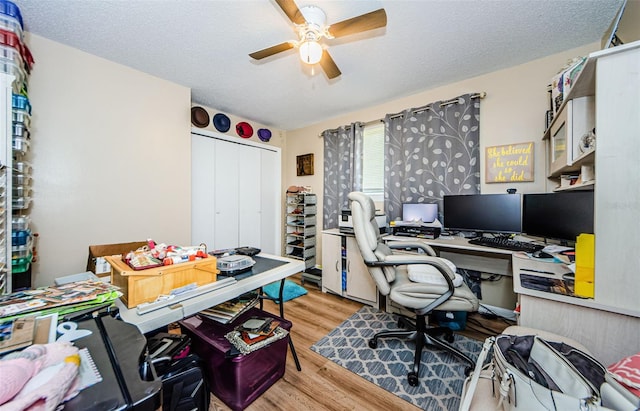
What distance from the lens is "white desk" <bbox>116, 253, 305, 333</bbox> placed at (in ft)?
2.70

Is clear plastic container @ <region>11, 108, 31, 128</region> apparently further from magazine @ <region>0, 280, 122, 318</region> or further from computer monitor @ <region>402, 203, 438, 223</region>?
computer monitor @ <region>402, 203, 438, 223</region>

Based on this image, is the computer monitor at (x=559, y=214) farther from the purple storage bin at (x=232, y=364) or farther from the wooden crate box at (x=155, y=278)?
the wooden crate box at (x=155, y=278)

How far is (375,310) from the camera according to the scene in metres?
2.45

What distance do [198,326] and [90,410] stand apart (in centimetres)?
109

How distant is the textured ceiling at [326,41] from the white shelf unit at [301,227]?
1654 mm

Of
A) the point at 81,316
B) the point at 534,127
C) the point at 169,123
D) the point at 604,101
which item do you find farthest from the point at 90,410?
the point at 534,127

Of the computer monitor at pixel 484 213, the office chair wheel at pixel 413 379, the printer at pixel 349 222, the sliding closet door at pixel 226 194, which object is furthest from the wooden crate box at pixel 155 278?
the computer monitor at pixel 484 213

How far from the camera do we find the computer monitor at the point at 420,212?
257 centimetres

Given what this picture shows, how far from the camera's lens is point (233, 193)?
133 inches

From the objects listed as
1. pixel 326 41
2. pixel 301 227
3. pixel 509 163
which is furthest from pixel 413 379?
pixel 301 227

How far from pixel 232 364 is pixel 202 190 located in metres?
2.29

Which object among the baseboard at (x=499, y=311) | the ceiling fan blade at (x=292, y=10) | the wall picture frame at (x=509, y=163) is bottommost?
the baseboard at (x=499, y=311)

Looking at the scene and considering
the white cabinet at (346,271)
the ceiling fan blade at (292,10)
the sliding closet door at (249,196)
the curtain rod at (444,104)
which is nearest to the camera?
the ceiling fan blade at (292,10)

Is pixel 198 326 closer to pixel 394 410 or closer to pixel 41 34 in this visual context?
pixel 394 410
